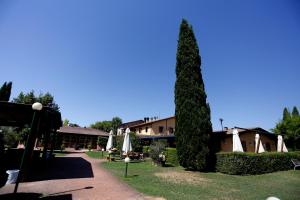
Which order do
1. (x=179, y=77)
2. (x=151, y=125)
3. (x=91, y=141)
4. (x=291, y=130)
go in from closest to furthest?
(x=179, y=77), (x=291, y=130), (x=151, y=125), (x=91, y=141)

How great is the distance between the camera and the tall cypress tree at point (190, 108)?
51.3ft

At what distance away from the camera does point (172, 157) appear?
1920 centimetres

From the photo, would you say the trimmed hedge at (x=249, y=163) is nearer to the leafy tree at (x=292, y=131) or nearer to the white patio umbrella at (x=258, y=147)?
the white patio umbrella at (x=258, y=147)

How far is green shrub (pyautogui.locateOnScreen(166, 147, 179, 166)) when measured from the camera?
18.8m

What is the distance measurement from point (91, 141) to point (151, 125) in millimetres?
14640

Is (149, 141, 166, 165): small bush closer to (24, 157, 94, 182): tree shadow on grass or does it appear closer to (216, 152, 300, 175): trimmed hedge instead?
(216, 152, 300, 175): trimmed hedge

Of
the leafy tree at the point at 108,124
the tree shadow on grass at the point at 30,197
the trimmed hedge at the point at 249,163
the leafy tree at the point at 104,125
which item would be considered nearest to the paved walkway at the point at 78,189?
the tree shadow on grass at the point at 30,197

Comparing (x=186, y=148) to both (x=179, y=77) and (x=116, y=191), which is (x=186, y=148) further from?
(x=116, y=191)

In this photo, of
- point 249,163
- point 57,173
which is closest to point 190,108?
point 249,163

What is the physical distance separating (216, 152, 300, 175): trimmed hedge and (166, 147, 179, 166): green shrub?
4.75 m

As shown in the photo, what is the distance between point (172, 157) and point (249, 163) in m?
7.55

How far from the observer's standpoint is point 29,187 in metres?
8.23

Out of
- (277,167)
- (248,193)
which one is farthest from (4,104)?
(277,167)

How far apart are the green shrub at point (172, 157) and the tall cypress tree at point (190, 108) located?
212 cm
